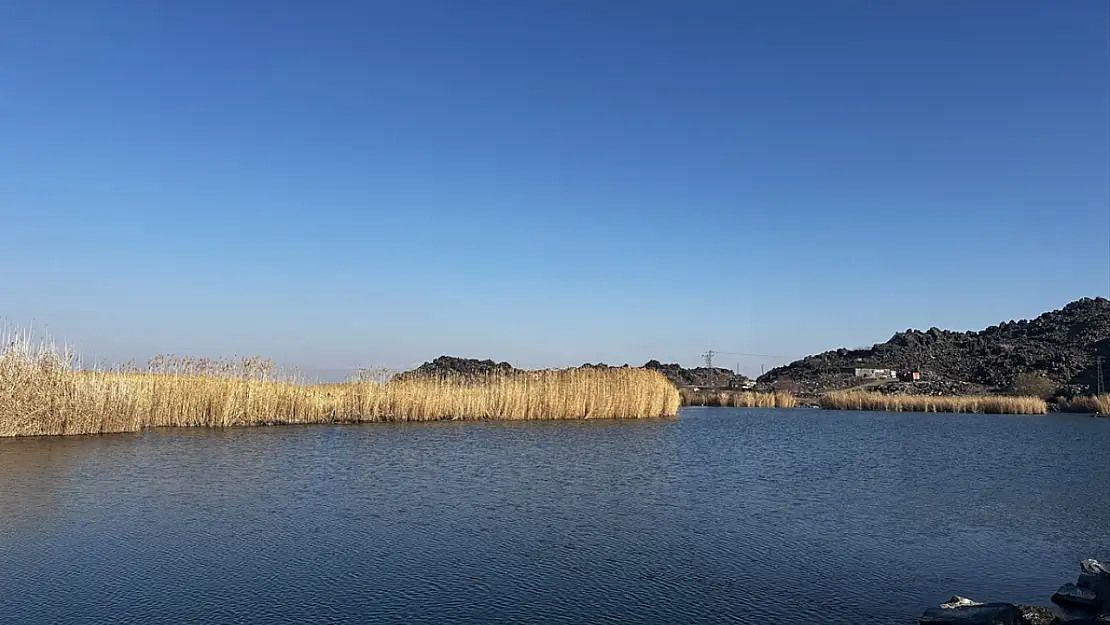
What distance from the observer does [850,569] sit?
7.87 m

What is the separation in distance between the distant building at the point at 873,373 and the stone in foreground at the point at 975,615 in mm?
71569

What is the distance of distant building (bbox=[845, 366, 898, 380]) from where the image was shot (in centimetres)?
7312

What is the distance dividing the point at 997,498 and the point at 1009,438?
1453cm

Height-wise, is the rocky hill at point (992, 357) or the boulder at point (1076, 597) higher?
the rocky hill at point (992, 357)

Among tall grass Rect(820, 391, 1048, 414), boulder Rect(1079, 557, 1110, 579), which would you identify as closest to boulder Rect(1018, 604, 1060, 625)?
boulder Rect(1079, 557, 1110, 579)

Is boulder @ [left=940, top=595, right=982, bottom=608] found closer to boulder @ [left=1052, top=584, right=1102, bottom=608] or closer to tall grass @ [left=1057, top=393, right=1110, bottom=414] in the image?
boulder @ [left=1052, top=584, right=1102, bottom=608]

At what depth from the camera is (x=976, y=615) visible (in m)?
5.89

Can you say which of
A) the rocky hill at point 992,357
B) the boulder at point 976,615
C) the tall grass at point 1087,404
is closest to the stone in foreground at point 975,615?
the boulder at point 976,615

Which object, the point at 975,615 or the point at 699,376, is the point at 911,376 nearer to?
the point at 699,376

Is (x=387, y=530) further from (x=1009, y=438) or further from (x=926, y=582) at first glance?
(x=1009, y=438)

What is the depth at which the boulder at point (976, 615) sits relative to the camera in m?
5.78

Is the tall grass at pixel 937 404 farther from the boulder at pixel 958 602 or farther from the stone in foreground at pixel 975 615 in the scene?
the stone in foreground at pixel 975 615

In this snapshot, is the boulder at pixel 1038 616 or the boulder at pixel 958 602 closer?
the boulder at pixel 1038 616

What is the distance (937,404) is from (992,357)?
30685 mm
